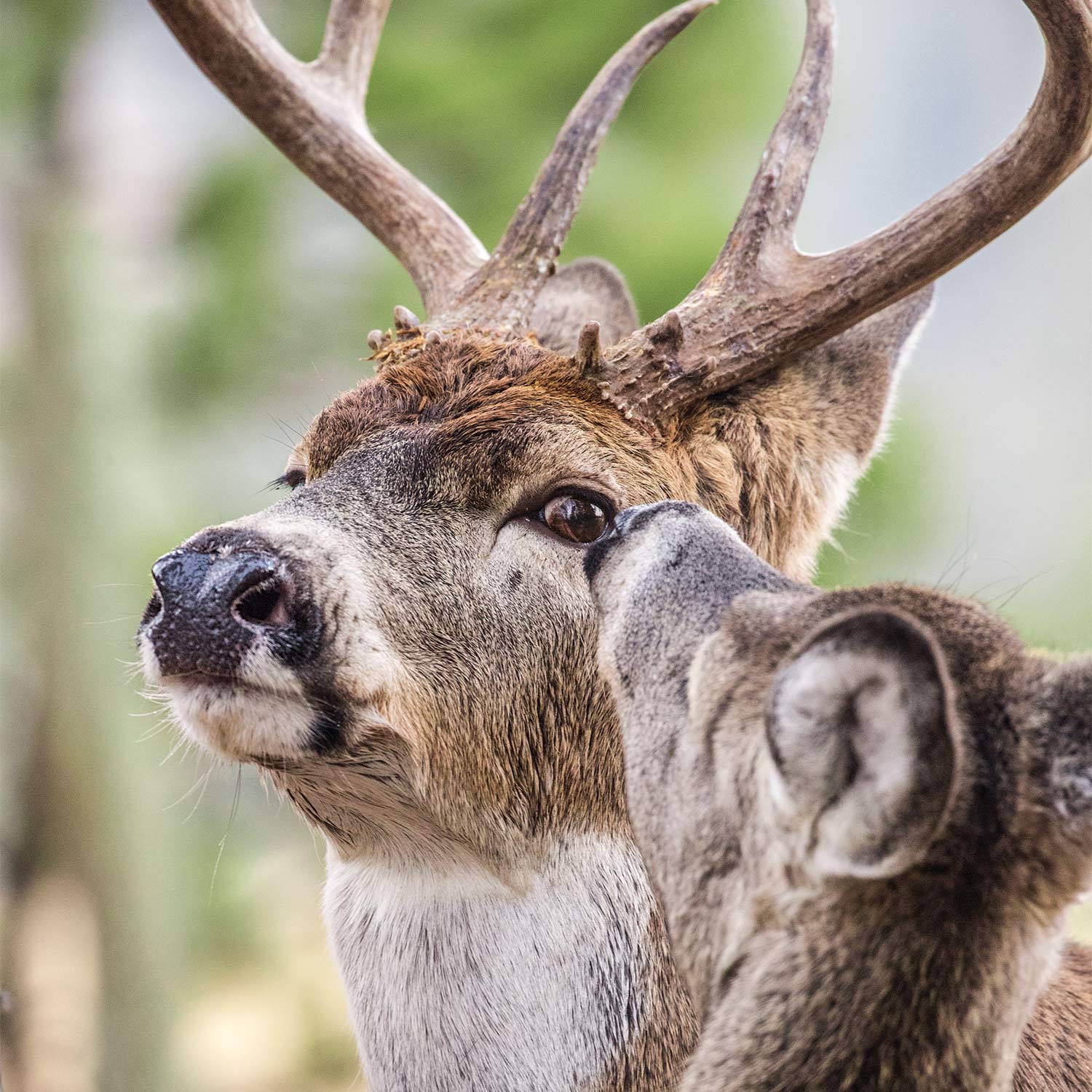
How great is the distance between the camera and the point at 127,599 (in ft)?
25.2

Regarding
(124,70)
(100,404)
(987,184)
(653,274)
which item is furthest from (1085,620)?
(124,70)

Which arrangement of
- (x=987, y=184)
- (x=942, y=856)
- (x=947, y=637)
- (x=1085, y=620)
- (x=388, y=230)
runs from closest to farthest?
(x=942, y=856) < (x=947, y=637) < (x=987, y=184) < (x=388, y=230) < (x=1085, y=620)

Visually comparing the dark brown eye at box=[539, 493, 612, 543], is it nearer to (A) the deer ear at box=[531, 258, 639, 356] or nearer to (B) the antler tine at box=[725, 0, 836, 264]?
(B) the antler tine at box=[725, 0, 836, 264]

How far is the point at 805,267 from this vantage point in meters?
2.36

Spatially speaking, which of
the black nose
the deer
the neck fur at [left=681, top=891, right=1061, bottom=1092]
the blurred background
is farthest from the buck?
the blurred background

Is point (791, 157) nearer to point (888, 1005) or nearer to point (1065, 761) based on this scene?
point (1065, 761)

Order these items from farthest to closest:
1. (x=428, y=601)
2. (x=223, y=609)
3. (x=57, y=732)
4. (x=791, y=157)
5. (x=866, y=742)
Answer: (x=57, y=732) < (x=791, y=157) < (x=428, y=601) < (x=223, y=609) < (x=866, y=742)

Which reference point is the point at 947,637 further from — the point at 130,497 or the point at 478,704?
the point at 130,497

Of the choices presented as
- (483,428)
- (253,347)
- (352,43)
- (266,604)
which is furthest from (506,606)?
(253,347)

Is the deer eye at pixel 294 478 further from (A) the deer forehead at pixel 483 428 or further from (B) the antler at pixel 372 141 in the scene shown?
(B) the antler at pixel 372 141

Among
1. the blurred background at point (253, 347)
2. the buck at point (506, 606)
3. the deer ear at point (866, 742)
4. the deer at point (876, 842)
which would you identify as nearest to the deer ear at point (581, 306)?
the buck at point (506, 606)

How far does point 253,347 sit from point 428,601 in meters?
6.20

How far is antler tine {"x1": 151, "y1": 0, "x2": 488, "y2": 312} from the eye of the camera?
2760 millimetres

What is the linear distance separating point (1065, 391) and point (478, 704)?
6999 mm
